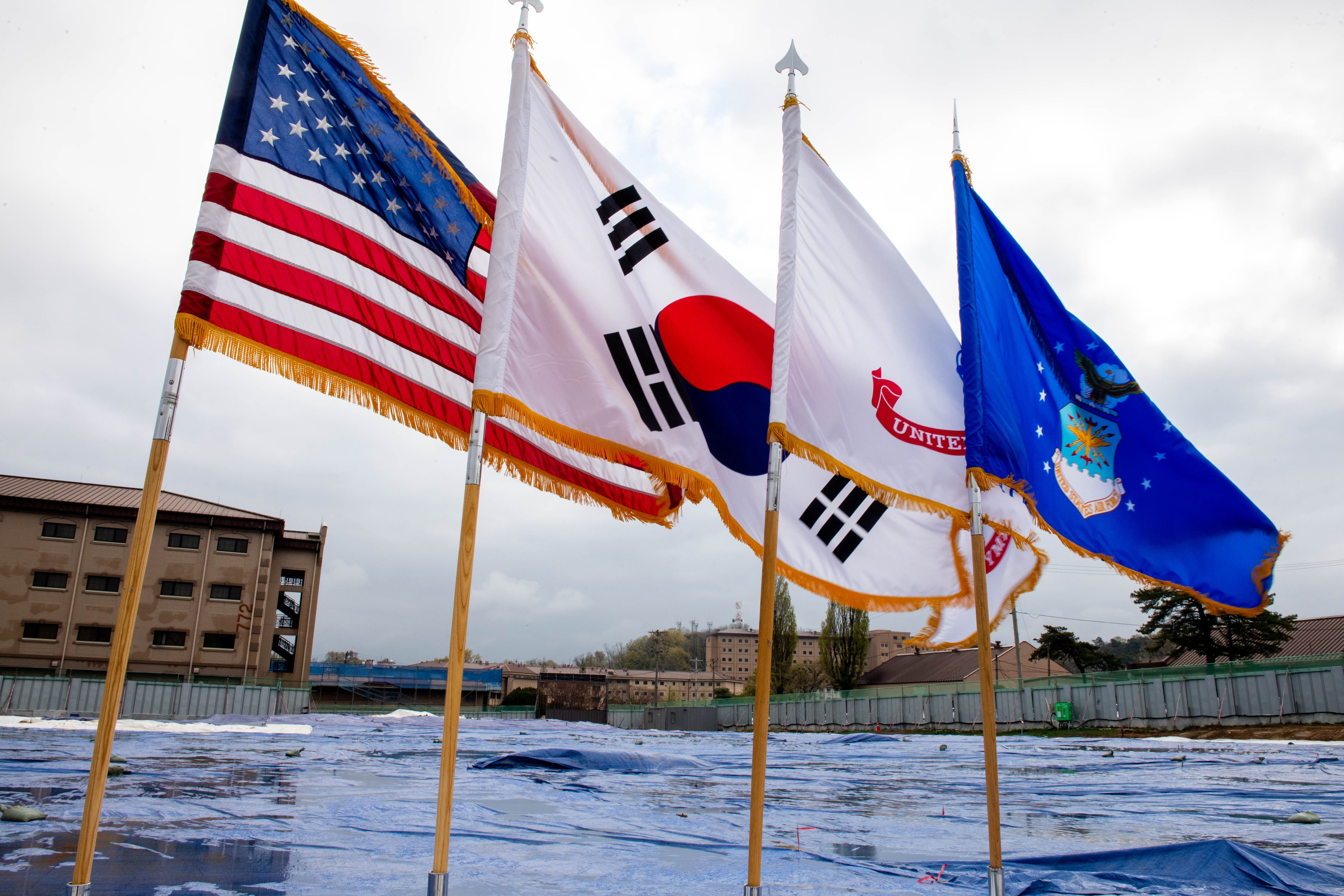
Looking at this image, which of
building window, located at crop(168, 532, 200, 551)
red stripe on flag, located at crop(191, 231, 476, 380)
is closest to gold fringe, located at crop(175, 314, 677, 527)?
red stripe on flag, located at crop(191, 231, 476, 380)

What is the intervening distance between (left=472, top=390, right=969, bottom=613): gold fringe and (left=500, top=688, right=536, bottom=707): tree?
5728cm

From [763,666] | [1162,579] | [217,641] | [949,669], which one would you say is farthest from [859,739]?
[949,669]

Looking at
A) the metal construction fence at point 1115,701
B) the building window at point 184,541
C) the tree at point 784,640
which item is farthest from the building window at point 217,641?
the tree at point 784,640

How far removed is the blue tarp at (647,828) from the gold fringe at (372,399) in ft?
7.46

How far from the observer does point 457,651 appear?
12.3 ft

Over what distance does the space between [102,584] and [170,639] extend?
4.16 meters

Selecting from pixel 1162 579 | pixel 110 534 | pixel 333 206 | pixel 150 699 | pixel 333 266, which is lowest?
pixel 150 699

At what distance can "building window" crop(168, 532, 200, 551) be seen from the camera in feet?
134

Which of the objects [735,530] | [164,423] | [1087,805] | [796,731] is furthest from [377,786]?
[796,731]

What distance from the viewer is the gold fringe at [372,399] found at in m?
4.16

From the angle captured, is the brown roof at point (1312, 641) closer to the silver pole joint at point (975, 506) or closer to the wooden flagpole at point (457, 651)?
the silver pole joint at point (975, 506)

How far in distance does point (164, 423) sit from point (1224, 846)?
20.3 feet

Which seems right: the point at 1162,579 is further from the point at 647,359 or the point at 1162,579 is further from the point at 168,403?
the point at 168,403

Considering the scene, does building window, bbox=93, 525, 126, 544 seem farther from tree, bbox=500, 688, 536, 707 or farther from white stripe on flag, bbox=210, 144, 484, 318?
white stripe on flag, bbox=210, 144, 484, 318
